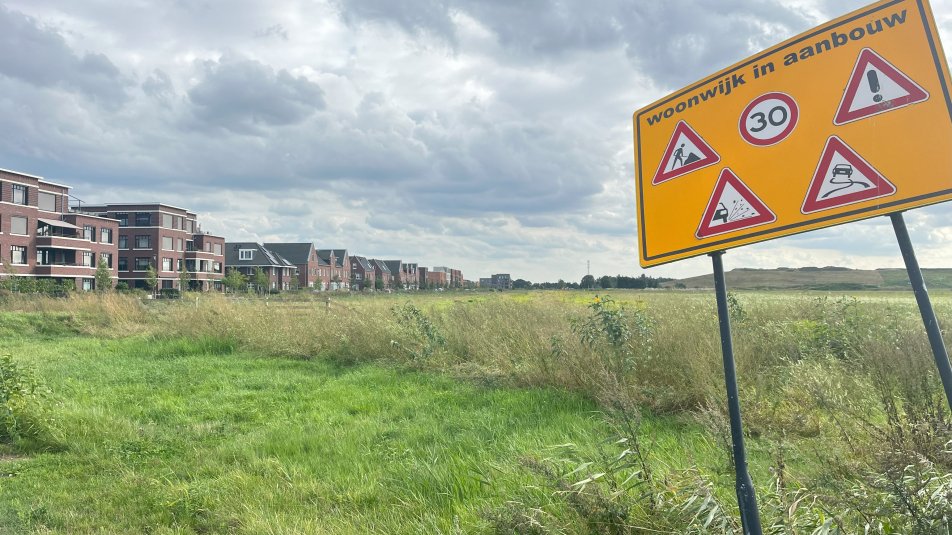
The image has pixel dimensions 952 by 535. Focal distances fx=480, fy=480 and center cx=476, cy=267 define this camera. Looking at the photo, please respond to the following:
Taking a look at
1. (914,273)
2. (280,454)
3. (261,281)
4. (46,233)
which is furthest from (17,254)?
(914,273)

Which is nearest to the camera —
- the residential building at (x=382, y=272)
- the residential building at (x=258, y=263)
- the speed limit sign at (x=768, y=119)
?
the speed limit sign at (x=768, y=119)

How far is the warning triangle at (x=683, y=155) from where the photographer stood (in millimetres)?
2051

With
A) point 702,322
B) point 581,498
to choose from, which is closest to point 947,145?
point 581,498

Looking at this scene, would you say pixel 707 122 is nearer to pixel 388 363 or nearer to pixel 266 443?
pixel 266 443

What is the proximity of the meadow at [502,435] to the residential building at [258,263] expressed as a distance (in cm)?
6995

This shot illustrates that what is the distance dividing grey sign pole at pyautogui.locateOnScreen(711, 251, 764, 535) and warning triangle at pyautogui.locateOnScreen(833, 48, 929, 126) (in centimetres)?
66

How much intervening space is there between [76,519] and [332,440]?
6.63ft

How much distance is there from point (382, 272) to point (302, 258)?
34999 millimetres

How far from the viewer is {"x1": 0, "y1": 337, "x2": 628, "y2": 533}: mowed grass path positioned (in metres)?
3.33

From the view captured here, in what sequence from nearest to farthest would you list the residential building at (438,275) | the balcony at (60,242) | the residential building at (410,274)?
the balcony at (60,242), the residential building at (410,274), the residential building at (438,275)

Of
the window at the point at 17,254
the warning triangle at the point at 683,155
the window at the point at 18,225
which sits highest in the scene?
the window at the point at 18,225

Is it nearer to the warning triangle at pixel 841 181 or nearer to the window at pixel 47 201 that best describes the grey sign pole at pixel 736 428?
the warning triangle at pixel 841 181

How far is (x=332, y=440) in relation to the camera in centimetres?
491

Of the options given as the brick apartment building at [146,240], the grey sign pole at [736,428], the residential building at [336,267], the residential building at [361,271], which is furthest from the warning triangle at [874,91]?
the residential building at [361,271]
